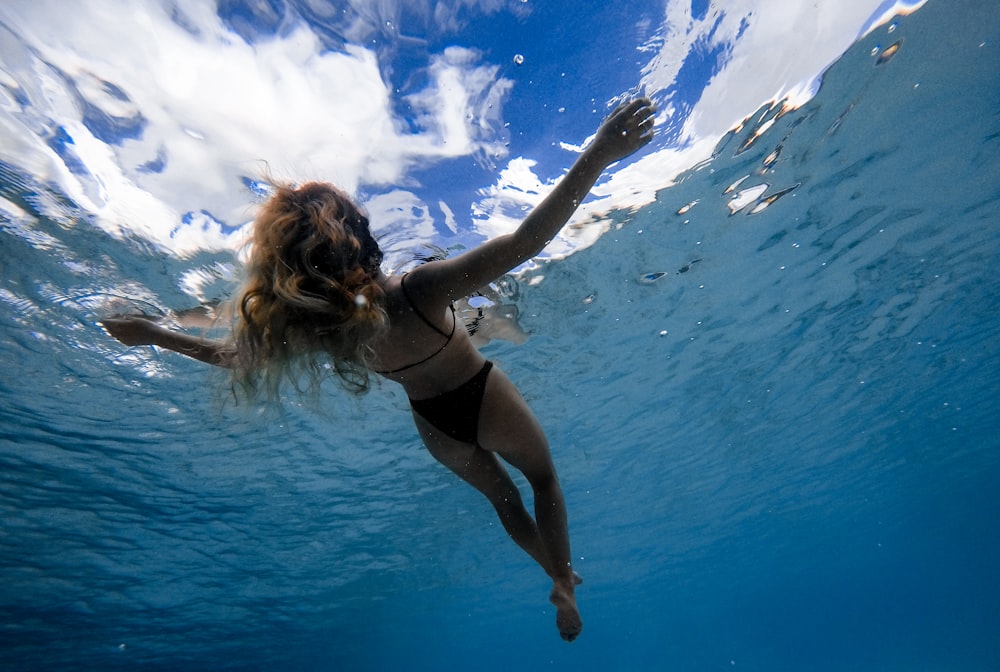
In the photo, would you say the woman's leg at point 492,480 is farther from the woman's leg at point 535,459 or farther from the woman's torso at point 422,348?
the woman's torso at point 422,348

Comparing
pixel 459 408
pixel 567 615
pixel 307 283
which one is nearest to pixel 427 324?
pixel 307 283

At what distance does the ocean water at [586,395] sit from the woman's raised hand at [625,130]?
2836 millimetres

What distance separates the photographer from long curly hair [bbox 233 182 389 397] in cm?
335

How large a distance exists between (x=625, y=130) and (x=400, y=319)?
6.40 feet

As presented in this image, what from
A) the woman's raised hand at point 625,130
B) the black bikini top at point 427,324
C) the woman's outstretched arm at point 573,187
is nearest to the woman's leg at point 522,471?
the black bikini top at point 427,324

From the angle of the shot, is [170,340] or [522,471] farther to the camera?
[522,471]

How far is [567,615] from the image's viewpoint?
4.20m

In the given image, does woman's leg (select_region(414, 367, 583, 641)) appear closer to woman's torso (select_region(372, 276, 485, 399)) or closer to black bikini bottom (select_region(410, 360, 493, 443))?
black bikini bottom (select_region(410, 360, 493, 443))

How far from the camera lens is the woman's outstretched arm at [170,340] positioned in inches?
157

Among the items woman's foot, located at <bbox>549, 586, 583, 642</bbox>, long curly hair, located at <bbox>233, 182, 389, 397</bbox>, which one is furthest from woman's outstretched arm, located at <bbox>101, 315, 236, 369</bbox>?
woman's foot, located at <bbox>549, 586, 583, 642</bbox>

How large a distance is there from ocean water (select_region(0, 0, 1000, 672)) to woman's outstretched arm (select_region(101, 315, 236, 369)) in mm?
501

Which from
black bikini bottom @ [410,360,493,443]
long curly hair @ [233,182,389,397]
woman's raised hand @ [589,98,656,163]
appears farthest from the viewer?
black bikini bottom @ [410,360,493,443]

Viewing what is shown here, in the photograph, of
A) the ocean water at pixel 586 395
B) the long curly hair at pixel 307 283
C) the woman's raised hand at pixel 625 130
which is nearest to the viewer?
the woman's raised hand at pixel 625 130

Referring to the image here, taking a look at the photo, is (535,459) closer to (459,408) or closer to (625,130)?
(459,408)
